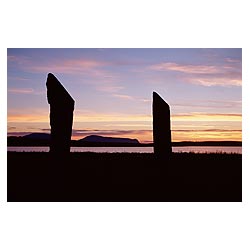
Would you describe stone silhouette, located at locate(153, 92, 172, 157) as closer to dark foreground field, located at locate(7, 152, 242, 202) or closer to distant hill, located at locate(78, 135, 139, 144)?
dark foreground field, located at locate(7, 152, 242, 202)

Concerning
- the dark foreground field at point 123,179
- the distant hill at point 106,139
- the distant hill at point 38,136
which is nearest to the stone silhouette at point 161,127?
the dark foreground field at point 123,179

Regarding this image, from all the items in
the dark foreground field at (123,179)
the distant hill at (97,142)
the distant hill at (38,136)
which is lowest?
the dark foreground field at (123,179)

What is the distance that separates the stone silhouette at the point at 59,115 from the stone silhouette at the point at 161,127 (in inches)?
45.0

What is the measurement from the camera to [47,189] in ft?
25.4

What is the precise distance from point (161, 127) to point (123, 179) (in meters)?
0.90

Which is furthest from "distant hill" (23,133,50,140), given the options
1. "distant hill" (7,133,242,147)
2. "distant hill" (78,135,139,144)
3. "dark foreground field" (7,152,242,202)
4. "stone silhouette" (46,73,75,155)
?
"distant hill" (78,135,139,144)

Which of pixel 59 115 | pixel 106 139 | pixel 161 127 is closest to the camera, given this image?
pixel 59 115

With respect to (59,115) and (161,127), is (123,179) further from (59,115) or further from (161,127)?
(59,115)

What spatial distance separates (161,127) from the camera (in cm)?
823

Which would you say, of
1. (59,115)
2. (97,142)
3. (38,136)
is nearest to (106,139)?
(97,142)

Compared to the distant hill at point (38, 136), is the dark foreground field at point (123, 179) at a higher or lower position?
lower

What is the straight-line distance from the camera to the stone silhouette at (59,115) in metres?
7.81

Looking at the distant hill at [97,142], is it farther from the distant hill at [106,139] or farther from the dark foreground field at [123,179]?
the dark foreground field at [123,179]
